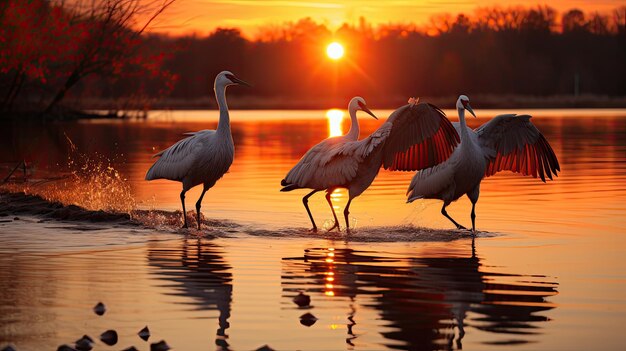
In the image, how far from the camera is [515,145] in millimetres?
15133

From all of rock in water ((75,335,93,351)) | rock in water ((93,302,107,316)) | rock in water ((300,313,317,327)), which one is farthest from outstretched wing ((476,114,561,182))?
rock in water ((75,335,93,351))

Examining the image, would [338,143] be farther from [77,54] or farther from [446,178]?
[77,54]

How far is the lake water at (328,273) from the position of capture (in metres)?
7.74

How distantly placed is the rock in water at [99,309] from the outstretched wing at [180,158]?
5484 millimetres

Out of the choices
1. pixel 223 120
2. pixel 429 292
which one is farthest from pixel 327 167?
pixel 429 292

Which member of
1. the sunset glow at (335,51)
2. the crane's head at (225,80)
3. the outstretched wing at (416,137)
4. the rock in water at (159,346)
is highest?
the sunset glow at (335,51)

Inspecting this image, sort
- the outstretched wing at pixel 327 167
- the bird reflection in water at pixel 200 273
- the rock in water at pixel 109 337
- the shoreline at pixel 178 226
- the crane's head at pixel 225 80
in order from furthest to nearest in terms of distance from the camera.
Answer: the crane's head at pixel 225 80 → the outstretched wing at pixel 327 167 → the shoreline at pixel 178 226 → the bird reflection in water at pixel 200 273 → the rock in water at pixel 109 337

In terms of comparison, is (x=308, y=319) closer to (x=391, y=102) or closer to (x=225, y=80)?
(x=225, y=80)

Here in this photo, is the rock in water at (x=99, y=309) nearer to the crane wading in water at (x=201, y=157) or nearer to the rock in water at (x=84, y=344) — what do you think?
the rock in water at (x=84, y=344)

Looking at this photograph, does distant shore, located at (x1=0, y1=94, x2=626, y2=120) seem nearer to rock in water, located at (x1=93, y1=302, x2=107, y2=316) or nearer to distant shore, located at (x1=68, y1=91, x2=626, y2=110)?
distant shore, located at (x1=68, y1=91, x2=626, y2=110)

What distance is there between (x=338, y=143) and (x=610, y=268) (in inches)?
164

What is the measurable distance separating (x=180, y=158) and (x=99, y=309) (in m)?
5.73

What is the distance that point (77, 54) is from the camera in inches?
1599

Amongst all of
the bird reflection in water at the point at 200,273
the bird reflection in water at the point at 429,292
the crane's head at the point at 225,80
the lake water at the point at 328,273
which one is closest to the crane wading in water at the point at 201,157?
the crane's head at the point at 225,80
